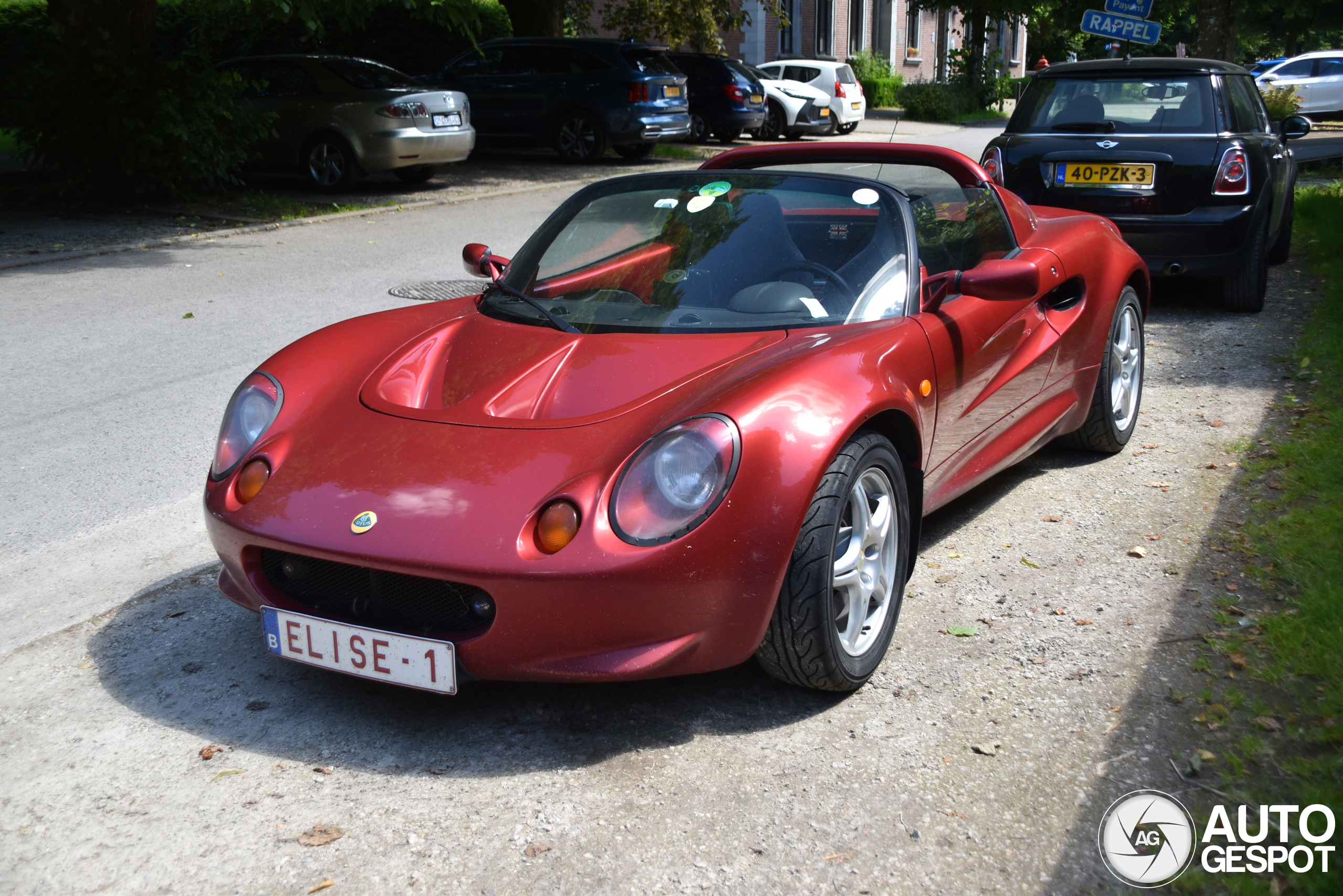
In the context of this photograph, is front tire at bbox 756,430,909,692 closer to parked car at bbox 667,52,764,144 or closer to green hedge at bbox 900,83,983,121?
parked car at bbox 667,52,764,144

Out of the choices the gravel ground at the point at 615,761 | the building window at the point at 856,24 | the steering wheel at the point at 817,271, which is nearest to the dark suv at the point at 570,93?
the steering wheel at the point at 817,271

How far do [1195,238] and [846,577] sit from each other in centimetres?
540

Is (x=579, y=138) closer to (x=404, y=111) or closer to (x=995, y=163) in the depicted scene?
(x=404, y=111)

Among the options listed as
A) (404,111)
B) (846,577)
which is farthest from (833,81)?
(846,577)

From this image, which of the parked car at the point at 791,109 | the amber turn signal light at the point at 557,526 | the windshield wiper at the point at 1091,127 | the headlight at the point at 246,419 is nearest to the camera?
the amber turn signal light at the point at 557,526

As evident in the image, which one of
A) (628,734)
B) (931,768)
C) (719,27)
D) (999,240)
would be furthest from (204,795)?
(719,27)

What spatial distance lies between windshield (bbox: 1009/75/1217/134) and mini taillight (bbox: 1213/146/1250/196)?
0.99ft

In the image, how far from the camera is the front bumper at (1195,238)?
735 centimetres

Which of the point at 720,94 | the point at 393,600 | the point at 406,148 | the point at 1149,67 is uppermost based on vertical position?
the point at 1149,67

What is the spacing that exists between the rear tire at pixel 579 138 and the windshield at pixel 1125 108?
1038 centimetres

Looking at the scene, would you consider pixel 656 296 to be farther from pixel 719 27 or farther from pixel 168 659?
pixel 719 27

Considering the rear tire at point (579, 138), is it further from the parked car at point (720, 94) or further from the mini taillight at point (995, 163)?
the mini taillight at point (995, 163)

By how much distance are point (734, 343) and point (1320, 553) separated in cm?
→ 205

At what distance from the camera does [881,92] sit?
3597 cm
